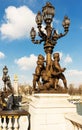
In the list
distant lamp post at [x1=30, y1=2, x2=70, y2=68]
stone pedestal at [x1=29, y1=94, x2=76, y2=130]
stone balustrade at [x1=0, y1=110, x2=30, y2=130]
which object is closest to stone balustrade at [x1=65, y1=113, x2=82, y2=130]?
stone pedestal at [x1=29, y1=94, x2=76, y2=130]

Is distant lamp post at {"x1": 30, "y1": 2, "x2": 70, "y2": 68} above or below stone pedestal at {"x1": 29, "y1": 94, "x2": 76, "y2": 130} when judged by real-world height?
above

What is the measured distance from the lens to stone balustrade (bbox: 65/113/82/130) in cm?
692

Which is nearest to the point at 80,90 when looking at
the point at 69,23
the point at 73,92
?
the point at 73,92

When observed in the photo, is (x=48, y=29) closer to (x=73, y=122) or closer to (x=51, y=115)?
(x=51, y=115)

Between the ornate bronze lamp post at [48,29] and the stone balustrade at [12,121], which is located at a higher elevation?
the ornate bronze lamp post at [48,29]

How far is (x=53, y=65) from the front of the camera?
9.67 meters

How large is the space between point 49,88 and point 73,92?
128 metres

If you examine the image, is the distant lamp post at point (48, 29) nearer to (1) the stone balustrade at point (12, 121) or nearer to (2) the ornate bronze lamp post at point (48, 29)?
(2) the ornate bronze lamp post at point (48, 29)

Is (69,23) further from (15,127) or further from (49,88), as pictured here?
(15,127)

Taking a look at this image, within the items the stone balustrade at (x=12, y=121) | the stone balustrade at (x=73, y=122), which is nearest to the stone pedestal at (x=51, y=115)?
the stone balustrade at (x=73, y=122)

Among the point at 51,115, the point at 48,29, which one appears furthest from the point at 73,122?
the point at 48,29

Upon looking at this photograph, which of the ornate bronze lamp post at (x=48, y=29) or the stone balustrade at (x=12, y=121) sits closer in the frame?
the stone balustrade at (x=12, y=121)

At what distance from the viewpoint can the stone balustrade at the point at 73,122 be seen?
6.92 metres

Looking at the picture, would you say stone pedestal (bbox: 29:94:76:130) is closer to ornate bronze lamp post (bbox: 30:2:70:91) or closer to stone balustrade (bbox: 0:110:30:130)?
stone balustrade (bbox: 0:110:30:130)
